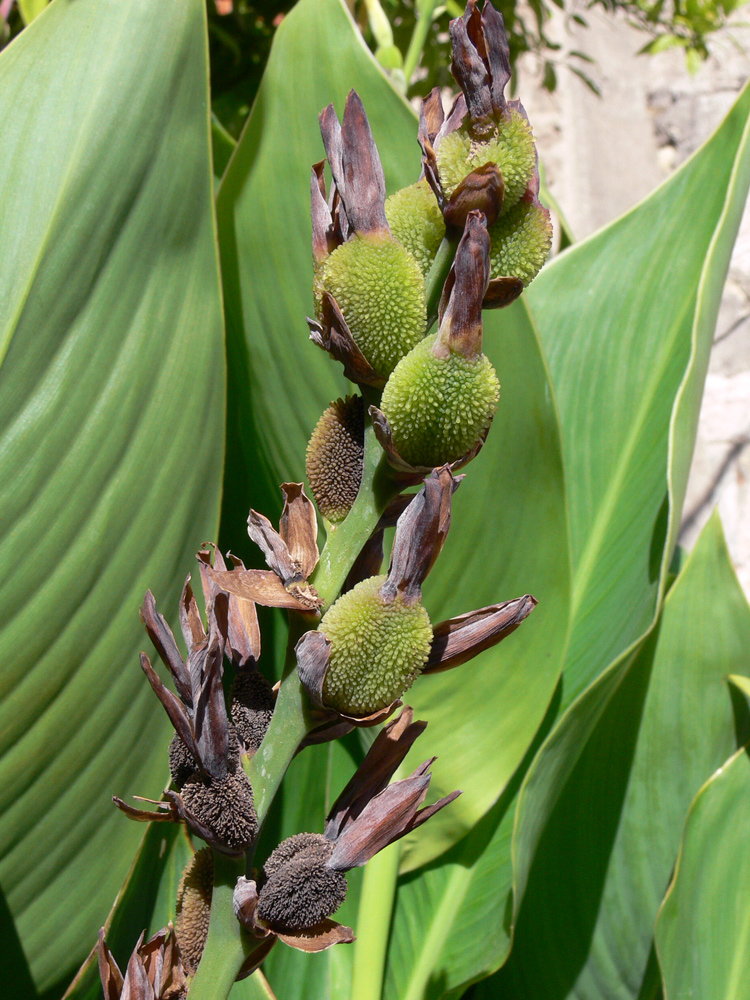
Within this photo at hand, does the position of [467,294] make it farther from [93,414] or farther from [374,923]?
[374,923]

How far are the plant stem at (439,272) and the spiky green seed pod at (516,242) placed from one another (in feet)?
0.04

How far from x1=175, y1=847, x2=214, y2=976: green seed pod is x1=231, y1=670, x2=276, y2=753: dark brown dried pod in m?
0.04

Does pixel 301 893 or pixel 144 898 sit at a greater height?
pixel 301 893

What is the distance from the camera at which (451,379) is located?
0.71 feet

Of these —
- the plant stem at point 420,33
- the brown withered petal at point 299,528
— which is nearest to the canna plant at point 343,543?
the brown withered petal at point 299,528

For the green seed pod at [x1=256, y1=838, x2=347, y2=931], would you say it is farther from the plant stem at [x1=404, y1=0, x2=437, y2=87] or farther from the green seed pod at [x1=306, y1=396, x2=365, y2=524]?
the plant stem at [x1=404, y1=0, x2=437, y2=87]

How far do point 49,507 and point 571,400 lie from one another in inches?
16.8

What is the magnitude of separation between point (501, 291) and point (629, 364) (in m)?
0.44

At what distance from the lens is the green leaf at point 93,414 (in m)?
0.39

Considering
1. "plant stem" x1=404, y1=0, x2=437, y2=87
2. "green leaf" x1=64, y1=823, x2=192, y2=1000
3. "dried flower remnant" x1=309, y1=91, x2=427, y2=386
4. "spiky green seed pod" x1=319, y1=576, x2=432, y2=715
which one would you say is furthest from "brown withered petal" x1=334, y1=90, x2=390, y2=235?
"plant stem" x1=404, y1=0, x2=437, y2=87

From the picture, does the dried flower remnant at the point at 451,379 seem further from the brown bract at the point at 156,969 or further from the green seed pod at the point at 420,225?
the brown bract at the point at 156,969

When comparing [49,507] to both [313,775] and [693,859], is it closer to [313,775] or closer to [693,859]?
[313,775]

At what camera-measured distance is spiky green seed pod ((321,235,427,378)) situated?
0.76ft

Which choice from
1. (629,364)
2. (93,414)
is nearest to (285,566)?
(93,414)
